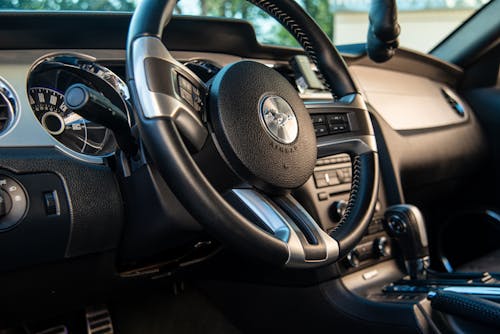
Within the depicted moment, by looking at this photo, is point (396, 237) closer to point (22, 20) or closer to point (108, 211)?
point (108, 211)

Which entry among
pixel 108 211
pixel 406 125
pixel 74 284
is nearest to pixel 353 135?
pixel 108 211

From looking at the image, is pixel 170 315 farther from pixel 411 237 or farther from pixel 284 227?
pixel 284 227

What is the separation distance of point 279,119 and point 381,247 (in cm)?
64

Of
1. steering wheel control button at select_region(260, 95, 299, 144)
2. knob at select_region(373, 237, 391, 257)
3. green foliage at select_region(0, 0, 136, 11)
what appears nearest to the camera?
steering wheel control button at select_region(260, 95, 299, 144)

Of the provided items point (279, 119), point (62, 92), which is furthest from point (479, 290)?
point (62, 92)

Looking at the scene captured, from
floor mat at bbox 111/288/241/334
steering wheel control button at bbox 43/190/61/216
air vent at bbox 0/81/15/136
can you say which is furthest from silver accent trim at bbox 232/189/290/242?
floor mat at bbox 111/288/241/334

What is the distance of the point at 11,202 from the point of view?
831 millimetres

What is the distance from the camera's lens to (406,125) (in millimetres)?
1659

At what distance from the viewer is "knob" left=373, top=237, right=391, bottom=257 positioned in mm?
1303

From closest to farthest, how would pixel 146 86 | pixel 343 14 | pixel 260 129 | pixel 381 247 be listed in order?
pixel 146 86 < pixel 260 129 < pixel 381 247 < pixel 343 14

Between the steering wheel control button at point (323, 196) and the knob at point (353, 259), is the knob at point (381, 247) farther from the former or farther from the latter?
the steering wheel control button at point (323, 196)

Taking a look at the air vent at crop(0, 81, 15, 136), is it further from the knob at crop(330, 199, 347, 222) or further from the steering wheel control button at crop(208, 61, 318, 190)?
the knob at crop(330, 199, 347, 222)

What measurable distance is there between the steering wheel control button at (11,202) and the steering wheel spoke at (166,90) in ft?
1.06

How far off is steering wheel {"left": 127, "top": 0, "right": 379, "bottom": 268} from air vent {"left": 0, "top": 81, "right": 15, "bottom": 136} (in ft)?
1.10
